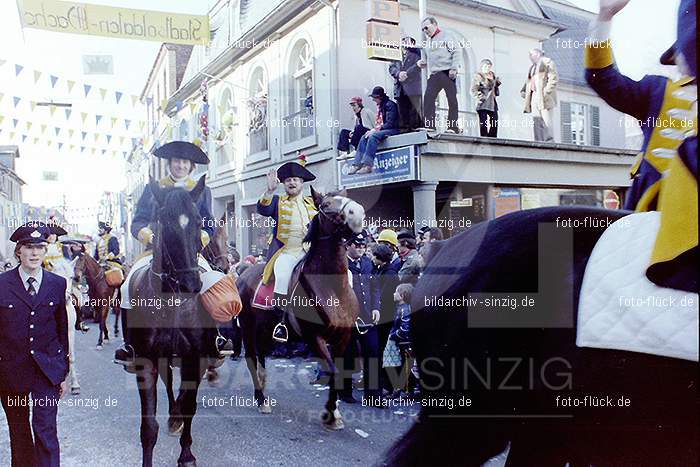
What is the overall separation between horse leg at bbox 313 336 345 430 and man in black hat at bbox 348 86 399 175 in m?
4.27

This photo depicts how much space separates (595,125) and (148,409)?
324 inches

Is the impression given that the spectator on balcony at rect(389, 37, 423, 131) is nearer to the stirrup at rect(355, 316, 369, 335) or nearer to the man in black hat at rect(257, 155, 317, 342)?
A: the man in black hat at rect(257, 155, 317, 342)

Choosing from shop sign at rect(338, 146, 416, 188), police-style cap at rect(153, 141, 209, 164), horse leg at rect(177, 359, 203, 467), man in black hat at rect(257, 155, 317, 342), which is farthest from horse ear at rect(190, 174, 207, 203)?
shop sign at rect(338, 146, 416, 188)

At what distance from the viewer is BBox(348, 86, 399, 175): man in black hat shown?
8594 mm

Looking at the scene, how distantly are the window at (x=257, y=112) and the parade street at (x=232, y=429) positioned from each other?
15.3 feet

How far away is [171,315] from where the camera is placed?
3.89 m

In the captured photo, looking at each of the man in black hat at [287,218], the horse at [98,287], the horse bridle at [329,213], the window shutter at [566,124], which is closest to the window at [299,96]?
the horse at [98,287]

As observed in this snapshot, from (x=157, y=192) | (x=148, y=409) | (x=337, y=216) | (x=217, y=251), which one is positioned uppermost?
(x=157, y=192)

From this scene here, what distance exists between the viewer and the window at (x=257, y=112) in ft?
31.6

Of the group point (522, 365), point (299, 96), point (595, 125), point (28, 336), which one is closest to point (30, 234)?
point (28, 336)

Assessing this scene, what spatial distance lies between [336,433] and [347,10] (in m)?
7.19

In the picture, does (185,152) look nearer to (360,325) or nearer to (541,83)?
(360,325)

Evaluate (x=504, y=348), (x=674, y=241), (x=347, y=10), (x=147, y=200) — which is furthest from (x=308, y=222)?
(x=347, y=10)

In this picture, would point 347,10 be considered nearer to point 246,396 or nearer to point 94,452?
point 246,396
